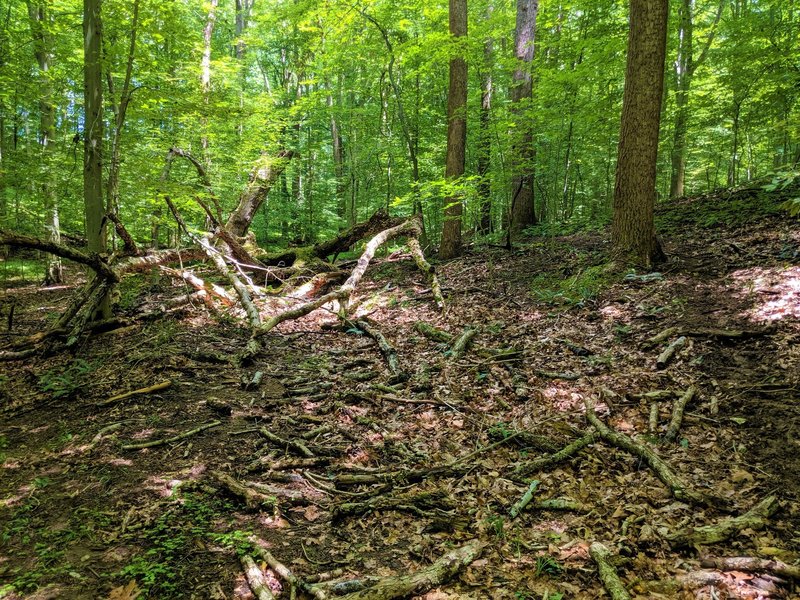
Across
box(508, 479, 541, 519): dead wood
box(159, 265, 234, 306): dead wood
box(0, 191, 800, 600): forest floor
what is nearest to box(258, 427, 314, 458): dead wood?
box(0, 191, 800, 600): forest floor

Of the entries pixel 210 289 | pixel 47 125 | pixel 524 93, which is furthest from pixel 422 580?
pixel 47 125

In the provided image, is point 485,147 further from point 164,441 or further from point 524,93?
point 164,441

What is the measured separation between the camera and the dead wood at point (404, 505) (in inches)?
128

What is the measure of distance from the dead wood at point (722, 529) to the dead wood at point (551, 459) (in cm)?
97

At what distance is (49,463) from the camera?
3.79m

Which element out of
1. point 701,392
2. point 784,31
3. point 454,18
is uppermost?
point 454,18

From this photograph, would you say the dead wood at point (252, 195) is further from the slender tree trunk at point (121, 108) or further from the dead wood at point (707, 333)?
the dead wood at point (707, 333)

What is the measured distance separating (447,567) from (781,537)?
6.60ft

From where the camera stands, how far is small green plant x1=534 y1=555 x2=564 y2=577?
2.62 meters

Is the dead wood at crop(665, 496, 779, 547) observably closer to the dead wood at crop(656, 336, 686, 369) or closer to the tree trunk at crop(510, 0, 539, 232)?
the dead wood at crop(656, 336, 686, 369)

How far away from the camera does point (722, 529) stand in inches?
105

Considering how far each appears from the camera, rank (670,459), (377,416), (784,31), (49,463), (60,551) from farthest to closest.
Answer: (784,31) < (377,416) < (49,463) < (670,459) < (60,551)

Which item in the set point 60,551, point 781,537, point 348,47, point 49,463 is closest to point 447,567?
point 781,537

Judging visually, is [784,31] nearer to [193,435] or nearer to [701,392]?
[701,392]
